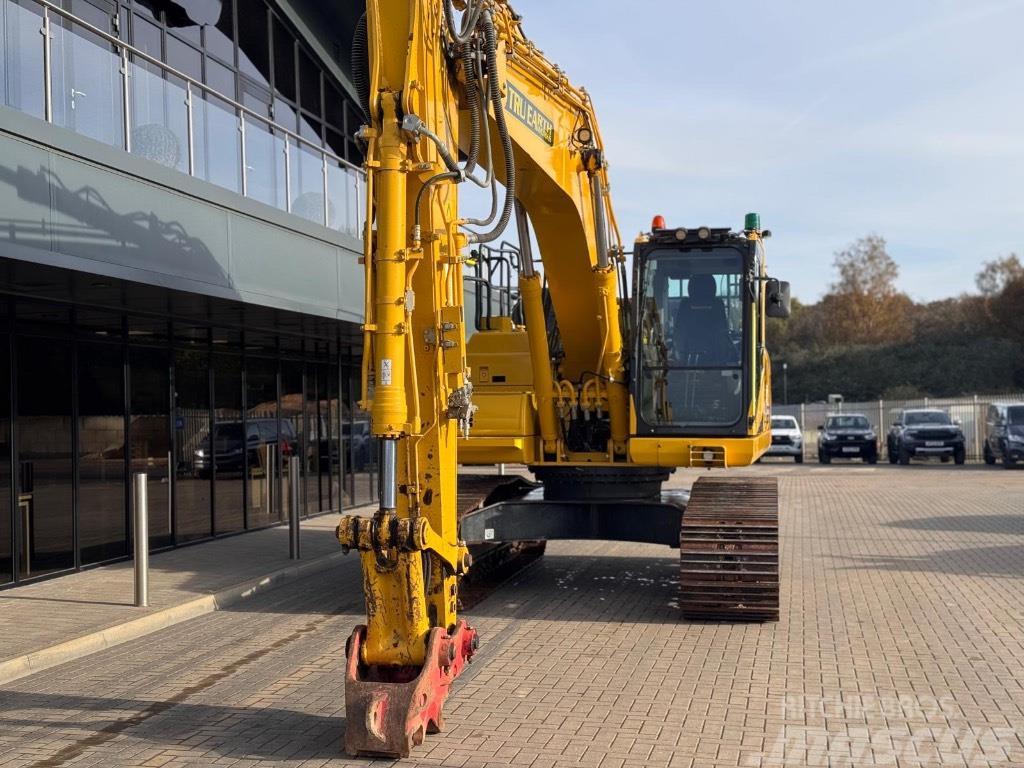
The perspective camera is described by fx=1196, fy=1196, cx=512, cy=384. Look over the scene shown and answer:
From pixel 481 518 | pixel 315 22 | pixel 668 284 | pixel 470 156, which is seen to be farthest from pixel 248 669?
pixel 315 22

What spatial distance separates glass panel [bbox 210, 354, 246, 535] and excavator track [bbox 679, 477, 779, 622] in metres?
7.82

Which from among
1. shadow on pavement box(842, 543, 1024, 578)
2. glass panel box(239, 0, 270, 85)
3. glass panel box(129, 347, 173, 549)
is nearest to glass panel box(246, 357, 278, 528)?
glass panel box(129, 347, 173, 549)

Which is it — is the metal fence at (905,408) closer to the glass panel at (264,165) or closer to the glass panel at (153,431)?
the glass panel at (264,165)

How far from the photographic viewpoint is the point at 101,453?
1351 centimetres

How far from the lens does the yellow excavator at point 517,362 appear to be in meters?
6.62

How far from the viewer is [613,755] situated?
624 centimetres

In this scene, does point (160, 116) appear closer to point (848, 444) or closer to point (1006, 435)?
point (1006, 435)

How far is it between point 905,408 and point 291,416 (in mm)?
30183

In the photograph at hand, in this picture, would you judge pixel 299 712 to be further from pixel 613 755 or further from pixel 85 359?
pixel 85 359

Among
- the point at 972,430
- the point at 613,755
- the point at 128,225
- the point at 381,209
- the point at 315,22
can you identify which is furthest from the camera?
the point at 972,430

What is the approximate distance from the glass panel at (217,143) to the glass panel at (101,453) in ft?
8.02

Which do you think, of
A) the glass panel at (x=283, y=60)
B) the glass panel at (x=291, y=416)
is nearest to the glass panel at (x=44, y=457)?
the glass panel at (x=291, y=416)

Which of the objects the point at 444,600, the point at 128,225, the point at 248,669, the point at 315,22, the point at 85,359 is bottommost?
the point at 248,669

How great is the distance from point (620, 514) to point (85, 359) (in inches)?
247
